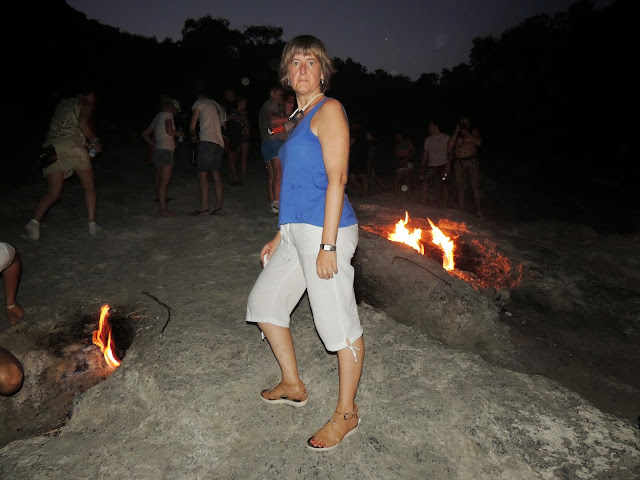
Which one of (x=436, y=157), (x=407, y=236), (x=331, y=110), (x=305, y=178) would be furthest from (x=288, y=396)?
(x=436, y=157)

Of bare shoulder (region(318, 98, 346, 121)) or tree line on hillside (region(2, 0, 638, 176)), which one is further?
tree line on hillside (region(2, 0, 638, 176))

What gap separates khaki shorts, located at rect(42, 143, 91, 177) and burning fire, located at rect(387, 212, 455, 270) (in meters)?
4.28

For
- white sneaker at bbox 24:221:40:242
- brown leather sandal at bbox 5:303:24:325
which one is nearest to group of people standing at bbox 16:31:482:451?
brown leather sandal at bbox 5:303:24:325

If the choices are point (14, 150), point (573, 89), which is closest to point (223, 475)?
point (14, 150)

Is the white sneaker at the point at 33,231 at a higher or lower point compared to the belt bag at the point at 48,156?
lower

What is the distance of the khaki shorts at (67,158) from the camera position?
4711mm

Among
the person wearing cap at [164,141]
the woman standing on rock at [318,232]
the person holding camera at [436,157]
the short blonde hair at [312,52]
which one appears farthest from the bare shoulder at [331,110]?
the person holding camera at [436,157]

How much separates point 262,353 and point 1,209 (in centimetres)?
585

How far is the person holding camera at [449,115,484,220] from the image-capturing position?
25.2ft

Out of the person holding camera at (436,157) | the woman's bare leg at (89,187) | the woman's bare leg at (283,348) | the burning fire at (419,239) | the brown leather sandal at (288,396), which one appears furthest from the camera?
the person holding camera at (436,157)

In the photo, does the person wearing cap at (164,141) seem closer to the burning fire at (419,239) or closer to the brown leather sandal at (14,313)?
the brown leather sandal at (14,313)

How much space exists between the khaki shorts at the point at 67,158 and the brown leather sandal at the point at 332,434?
180 inches

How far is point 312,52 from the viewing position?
1989 millimetres

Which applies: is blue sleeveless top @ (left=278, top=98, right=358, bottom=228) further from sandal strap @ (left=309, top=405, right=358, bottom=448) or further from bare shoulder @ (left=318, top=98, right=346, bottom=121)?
sandal strap @ (left=309, top=405, right=358, bottom=448)
